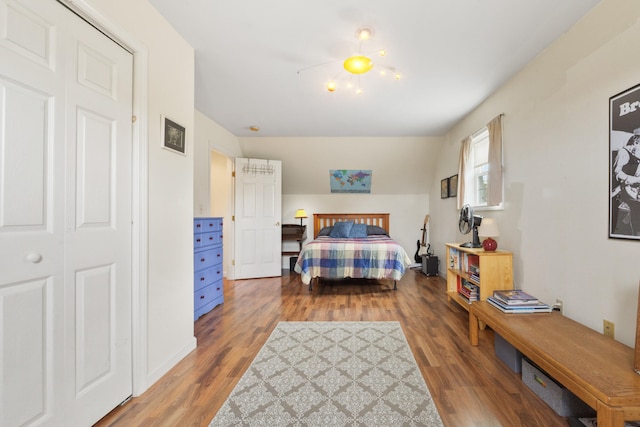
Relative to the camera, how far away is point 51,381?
3.93ft

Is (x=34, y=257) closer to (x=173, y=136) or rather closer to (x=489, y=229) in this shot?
(x=173, y=136)

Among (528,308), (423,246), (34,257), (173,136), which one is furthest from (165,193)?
(423,246)

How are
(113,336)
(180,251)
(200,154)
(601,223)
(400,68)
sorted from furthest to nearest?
(200,154), (400,68), (180,251), (601,223), (113,336)

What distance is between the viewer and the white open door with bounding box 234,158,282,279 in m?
4.71

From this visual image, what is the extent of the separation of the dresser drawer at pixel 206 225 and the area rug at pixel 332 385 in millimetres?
1447

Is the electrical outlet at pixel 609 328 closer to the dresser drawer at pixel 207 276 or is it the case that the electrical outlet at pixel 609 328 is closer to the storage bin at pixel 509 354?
the storage bin at pixel 509 354

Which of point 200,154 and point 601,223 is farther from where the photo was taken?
point 200,154

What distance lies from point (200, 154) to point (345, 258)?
103 inches

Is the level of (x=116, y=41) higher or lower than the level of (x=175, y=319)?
higher

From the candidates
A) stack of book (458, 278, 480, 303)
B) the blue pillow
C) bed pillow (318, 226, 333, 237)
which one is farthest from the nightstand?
stack of book (458, 278, 480, 303)

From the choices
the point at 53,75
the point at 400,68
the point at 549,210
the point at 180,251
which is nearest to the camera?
the point at 53,75

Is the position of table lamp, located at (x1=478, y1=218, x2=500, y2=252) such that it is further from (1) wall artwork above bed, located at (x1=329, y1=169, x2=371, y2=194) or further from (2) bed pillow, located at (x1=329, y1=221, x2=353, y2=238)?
(1) wall artwork above bed, located at (x1=329, y1=169, x2=371, y2=194)

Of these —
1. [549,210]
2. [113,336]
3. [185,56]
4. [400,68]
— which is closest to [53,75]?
[185,56]

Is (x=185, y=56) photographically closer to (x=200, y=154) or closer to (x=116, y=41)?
(x=116, y=41)
